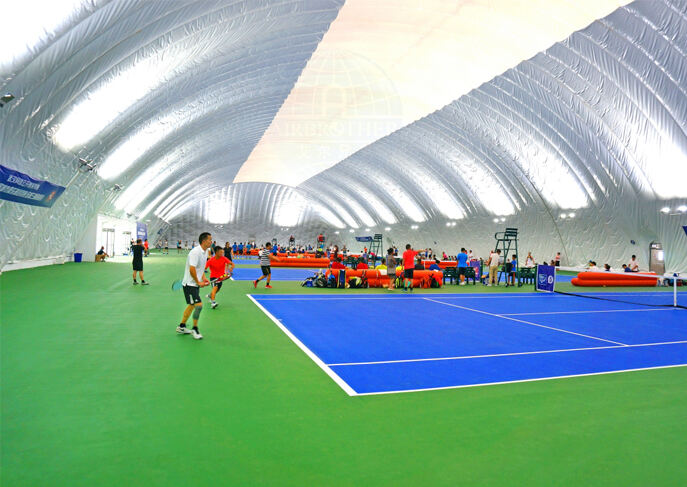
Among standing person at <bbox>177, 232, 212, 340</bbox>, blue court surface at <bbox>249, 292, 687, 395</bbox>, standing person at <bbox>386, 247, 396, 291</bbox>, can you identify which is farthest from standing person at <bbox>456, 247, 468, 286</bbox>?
standing person at <bbox>177, 232, 212, 340</bbox>

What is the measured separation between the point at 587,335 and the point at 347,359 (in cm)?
571

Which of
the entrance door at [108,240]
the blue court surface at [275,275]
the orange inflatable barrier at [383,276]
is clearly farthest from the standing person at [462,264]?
the entrance door at [108,240]

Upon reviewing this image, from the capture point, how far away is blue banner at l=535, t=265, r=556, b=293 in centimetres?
2031

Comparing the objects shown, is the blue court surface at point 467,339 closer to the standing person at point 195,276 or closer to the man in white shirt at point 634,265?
the standing person at point 195,276

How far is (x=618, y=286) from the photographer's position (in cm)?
2484

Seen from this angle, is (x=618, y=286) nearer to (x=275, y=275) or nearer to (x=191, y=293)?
(x=275, y=275)

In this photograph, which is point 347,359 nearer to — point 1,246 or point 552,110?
point 1,246

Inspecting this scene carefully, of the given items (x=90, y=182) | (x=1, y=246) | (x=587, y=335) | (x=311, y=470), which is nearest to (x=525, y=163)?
(x=587, y=335)

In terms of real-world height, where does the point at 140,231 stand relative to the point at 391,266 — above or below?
above

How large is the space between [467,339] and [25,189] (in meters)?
15.1

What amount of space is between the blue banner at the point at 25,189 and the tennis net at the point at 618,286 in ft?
65.7

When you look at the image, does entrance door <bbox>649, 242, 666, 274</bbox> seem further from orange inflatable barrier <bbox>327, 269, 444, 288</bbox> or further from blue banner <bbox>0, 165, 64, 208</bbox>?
blue banner <bbox>0, 165, 64, 208</bbox>

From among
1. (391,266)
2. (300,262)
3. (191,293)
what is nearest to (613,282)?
(391,266)

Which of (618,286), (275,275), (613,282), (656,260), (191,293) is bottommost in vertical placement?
(275,275)
